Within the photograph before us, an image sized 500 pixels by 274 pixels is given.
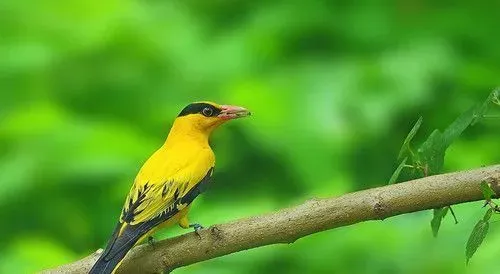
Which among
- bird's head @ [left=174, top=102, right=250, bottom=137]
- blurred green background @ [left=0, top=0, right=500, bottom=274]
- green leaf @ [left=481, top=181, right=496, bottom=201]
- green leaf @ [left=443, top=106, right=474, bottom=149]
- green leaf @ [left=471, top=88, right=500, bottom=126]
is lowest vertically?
blurred green background @ [left=0, top=0, right=500, bottom=274]

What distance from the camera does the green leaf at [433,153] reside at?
4.33 feet

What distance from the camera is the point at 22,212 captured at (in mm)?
2799

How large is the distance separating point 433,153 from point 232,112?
0.39 meters

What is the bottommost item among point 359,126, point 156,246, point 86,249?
point 86,249

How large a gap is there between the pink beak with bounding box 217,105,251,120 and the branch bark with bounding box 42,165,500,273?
26cm

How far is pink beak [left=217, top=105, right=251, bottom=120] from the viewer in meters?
1.59

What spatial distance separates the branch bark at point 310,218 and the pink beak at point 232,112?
0.84 feet

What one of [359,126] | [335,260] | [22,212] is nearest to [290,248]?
[335,260]

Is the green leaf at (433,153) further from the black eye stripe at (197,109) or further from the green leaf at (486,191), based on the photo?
the black eye stripe at (197,109)

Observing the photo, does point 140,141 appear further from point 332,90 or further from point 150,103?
point 332,90

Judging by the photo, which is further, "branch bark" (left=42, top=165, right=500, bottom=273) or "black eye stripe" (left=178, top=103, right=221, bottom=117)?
"black eye stripe" (left=178, top=103, right=221, bottom=117)

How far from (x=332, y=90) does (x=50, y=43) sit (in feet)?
3.09

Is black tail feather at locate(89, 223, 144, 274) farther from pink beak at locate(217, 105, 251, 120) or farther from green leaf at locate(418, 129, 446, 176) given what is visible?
green leaf at locate(418, 129, 446, 176)

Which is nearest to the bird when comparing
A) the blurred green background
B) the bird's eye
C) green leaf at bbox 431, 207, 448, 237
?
the bird's eye
